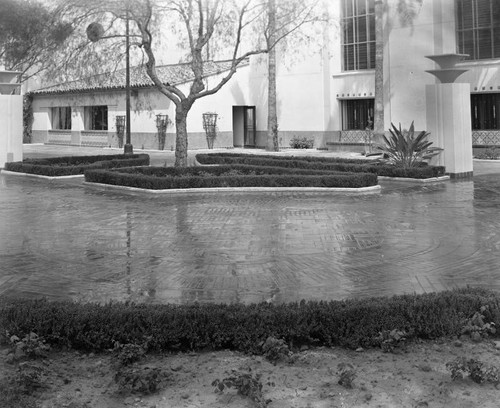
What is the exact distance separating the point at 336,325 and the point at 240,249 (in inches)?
178

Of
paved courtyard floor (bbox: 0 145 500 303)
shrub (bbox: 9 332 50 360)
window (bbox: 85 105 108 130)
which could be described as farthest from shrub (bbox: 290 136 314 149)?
shrub (bbox: 9 332 50 360)

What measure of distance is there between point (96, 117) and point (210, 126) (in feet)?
29.3

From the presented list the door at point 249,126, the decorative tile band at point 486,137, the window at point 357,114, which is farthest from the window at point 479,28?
the door at point 249,126

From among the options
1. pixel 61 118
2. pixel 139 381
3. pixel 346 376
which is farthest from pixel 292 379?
pixel 61 118

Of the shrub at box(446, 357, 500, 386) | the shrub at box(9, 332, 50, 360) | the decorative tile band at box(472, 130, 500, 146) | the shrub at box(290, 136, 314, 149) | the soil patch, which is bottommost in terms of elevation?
the soil patch

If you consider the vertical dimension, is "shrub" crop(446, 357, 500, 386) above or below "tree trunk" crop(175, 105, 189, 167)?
below

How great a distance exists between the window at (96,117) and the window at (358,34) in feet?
47.8

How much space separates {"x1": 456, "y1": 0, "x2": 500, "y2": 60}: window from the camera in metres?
27.5

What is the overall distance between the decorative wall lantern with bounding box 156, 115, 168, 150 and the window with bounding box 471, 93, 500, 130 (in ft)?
48.5

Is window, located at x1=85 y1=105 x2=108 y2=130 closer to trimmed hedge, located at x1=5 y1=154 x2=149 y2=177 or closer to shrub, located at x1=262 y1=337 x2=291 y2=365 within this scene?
trimmed hedge, located at x1=5 y1=154 x2=149 y2=177

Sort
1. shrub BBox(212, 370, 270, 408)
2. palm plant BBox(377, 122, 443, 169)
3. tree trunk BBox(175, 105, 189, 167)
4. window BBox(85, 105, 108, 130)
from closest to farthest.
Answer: shrub BBox(212, 370, 270, 408) → palm plant BBox(377, 122, 443, 169) → tree trunk BBox(175, 105, 189, 167) → window BBox(85, 105, 108, 130)

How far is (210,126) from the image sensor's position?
35344 millimetres

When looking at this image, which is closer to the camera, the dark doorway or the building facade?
the building facade

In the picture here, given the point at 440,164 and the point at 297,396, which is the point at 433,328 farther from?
the point at 440,164
